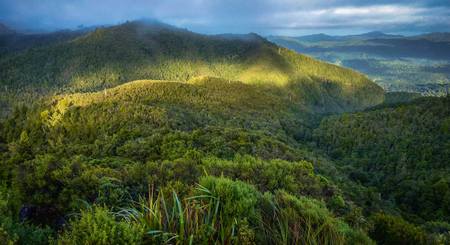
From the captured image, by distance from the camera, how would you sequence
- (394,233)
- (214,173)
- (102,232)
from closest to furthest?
(102,232), (394,233), (214,173)

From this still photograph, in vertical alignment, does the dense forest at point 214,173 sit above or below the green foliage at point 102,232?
below

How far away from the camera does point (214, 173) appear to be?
14.9 meters

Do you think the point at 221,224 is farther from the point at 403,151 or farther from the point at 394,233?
the point at 403,151

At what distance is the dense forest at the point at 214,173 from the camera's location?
21.4 ft

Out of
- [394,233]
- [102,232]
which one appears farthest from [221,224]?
[394,233]

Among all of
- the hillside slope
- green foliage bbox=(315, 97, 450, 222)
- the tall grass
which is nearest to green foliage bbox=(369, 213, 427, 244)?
the hillside slope

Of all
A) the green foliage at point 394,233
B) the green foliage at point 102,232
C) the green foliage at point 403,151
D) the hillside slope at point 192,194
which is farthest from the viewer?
the green foliage at point 403,151

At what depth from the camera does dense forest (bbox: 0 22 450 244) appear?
21.4ft

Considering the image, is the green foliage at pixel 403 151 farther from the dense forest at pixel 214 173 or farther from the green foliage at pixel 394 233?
the green foliage at pixel 394 233

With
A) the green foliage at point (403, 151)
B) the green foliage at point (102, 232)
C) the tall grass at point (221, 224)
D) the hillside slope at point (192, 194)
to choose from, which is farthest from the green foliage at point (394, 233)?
the green foliage at point (403, 151)

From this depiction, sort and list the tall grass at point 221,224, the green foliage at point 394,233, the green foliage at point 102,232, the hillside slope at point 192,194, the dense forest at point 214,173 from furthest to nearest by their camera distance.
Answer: the green foliage at point 394,233, the dense forest at point 214,173, the hillside slope at point 192,194, the tall grass at point 221,224, the green foliage at point 102,232

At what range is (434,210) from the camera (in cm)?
5244

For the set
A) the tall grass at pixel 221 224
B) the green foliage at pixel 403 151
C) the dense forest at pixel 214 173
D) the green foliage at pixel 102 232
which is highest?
the green foliage at pixel 102 232

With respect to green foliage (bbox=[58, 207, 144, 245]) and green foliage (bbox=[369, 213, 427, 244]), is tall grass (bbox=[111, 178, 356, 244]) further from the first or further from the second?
green foliage (bbox=[369, 213, 427, 244])
